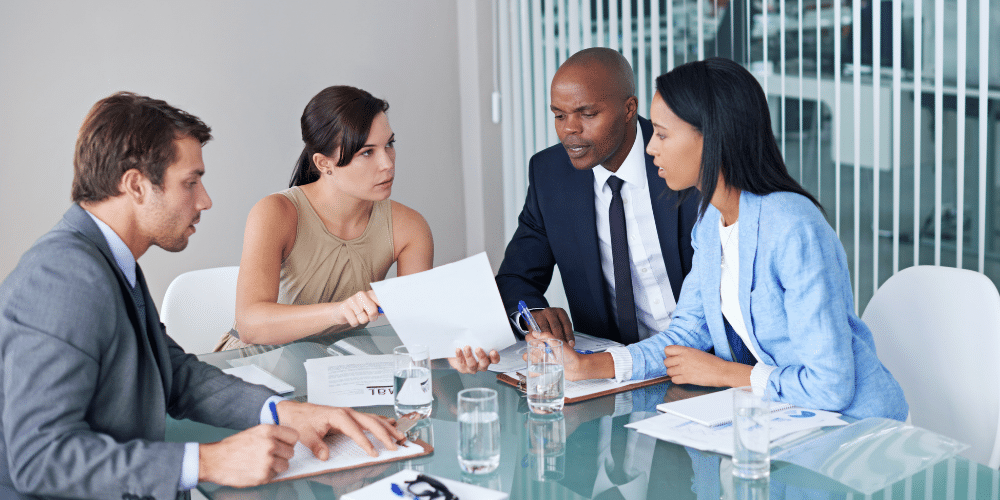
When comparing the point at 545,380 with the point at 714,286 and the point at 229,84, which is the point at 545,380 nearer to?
the point at 714,286

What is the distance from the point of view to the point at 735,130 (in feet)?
5.08

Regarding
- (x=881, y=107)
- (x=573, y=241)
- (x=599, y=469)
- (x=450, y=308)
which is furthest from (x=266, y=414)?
(x=881, y=107)

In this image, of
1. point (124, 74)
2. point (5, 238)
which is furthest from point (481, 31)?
point (5, 238)

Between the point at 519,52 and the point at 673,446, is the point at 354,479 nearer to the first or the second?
the point at 673,446

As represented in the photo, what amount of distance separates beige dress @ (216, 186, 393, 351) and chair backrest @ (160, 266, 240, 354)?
0.48ft

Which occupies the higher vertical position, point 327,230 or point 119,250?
point 119,250

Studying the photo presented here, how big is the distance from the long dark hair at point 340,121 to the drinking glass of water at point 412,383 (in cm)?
99

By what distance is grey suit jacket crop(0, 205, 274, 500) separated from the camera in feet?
3.57

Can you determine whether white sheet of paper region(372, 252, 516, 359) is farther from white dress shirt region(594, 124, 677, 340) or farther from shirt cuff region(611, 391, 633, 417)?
white dress shirt region(594, 124, 677, 340)

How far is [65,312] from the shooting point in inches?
43.9

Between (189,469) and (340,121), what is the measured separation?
4.35 ft

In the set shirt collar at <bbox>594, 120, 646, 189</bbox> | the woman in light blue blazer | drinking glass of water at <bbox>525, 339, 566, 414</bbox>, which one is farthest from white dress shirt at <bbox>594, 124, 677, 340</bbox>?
drinking glass of water at <bbox>525, 339, 566, 414</bbox>

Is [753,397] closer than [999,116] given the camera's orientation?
Yes

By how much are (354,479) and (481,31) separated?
3.17 metres
